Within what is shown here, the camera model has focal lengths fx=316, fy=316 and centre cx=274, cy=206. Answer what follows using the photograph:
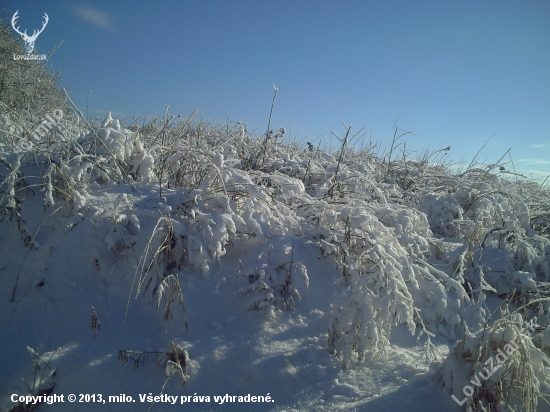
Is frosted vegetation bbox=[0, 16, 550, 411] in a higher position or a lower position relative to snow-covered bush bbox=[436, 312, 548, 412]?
higher

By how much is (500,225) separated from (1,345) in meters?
3.85

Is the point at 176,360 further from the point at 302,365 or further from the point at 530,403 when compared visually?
the point at 530,403

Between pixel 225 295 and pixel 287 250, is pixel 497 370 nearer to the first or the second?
pixel 287 250

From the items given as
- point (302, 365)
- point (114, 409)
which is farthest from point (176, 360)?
point (302, 365)

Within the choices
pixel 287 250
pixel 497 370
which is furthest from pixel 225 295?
pixel 497 370

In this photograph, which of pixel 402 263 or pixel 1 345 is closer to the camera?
pixel 1 345

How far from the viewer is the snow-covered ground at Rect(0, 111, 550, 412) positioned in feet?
5.16

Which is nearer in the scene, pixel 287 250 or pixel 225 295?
pixel 225 295

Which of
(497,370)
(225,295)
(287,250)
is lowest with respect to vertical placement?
(497,370)

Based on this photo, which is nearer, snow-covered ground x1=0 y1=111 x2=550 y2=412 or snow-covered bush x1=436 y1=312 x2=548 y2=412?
snow-covered bush x1=436 y1=312 x2=548 y2=412

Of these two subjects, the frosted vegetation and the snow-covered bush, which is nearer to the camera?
the snow-covered bush

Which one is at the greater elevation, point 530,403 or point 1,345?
point 1,345

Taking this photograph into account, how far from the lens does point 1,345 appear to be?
1654mm

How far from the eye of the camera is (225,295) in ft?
6.71
